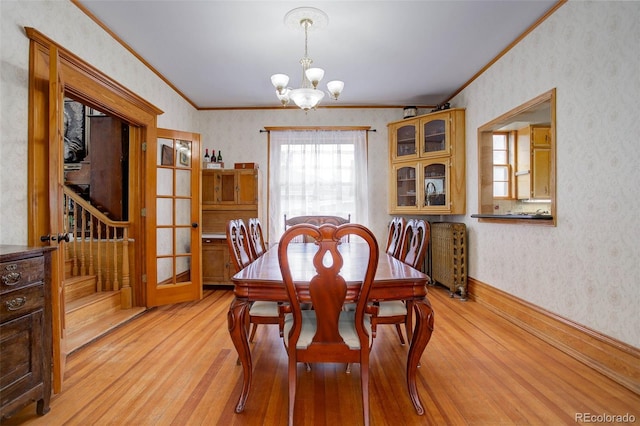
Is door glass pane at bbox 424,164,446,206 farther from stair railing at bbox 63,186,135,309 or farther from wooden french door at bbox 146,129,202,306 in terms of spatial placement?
stair railing at bbox 63,186,135,309

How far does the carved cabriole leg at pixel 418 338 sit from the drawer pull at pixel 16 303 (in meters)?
1.98

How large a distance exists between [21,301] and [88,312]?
1.59m

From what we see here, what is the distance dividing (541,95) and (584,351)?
2047 millimetres

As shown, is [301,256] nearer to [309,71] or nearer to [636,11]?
[309,71]

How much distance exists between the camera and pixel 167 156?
12.4ft

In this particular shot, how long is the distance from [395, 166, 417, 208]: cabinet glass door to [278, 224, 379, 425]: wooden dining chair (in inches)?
122

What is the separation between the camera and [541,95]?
266 cm

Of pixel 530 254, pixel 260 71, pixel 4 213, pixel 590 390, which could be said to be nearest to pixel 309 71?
pixel 260 71

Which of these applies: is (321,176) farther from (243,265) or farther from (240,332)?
(240,332)

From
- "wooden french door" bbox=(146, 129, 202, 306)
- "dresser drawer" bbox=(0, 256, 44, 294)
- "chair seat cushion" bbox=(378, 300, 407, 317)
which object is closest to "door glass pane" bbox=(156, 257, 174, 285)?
"wooden french door" bbox=(146, 129, 202, 306)

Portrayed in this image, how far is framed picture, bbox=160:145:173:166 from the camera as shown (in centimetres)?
375

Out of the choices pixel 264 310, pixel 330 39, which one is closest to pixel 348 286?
pixel 264 310

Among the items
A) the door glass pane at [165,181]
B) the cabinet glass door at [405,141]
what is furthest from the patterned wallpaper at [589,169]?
the door glass pane at [165,181]

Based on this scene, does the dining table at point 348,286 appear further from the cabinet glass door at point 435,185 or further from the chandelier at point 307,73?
the cabinet glass door at point 435,185
